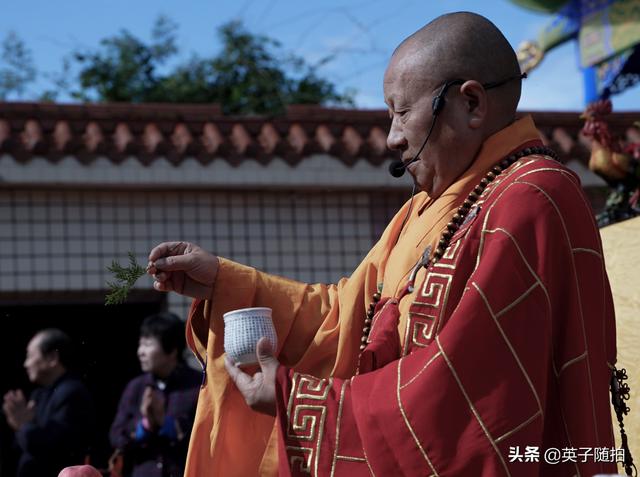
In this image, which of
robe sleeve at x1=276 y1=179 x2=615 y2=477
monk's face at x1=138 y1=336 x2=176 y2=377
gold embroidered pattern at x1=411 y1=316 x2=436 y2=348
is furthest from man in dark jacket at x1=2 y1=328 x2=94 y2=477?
gold embroidered pattern at x1=411 y1=316 x2=436 y2=348

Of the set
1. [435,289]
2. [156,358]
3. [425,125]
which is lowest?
[435,289]

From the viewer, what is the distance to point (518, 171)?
9.17ft

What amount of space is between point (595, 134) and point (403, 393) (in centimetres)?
283

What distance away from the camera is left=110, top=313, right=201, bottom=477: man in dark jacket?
19.5 ft

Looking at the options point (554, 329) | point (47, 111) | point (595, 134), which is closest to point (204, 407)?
point (554, 329)

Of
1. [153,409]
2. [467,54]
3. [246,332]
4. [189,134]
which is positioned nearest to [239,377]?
[246,332]

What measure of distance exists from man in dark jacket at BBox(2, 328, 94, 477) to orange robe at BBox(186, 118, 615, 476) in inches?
118

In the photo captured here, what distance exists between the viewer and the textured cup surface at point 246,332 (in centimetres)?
294

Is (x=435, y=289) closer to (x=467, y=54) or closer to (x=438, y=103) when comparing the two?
(x=438, y=103)

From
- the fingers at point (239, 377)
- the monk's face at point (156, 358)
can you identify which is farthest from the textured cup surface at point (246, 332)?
the monk's face at point (156, 358)

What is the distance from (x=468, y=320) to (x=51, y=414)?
4.20 metres

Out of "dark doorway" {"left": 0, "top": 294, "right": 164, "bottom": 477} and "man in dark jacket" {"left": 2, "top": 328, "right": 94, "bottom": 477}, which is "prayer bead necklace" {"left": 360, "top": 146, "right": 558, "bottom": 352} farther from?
"dark doorway" {"left": 0, "top": 294, "right": 164, "bottom": 477}

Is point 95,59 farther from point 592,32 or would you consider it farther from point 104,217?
point 104,217

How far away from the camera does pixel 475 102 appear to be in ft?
9.47
